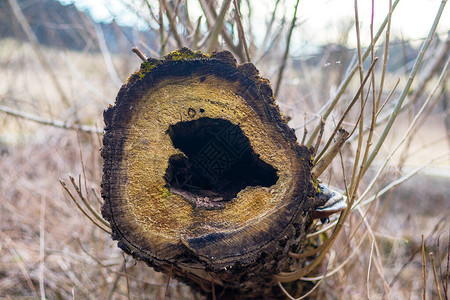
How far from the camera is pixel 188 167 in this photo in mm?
1168

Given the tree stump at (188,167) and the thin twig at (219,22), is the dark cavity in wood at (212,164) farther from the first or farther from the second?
the thin twig at (219,22)

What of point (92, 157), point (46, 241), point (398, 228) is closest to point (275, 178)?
point (92, 157)

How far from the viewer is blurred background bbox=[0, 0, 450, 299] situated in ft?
5.91

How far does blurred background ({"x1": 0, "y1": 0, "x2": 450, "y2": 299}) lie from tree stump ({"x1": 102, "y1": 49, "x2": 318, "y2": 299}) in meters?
0.37

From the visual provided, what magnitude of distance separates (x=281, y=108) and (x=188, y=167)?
4.50 feet

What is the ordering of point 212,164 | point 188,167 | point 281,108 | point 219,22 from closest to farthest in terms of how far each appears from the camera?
point 188,167
point 212,164
point 219,22
point 281,108

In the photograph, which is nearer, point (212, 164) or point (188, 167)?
point (188, 167)

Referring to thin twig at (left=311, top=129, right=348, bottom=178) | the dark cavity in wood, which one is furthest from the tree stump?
thin twig at (left=311, top=129, right=348, bottom=178)

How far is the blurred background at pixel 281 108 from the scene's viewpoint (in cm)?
180

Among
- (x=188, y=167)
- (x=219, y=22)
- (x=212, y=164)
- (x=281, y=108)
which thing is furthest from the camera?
(x=281, y=108)

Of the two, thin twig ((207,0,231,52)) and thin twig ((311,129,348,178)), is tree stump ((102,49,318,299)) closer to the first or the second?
thin twig ((311,129,348,178))

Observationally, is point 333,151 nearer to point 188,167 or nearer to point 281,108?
point 188,167

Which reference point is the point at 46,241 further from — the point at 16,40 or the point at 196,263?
the point at 16,40

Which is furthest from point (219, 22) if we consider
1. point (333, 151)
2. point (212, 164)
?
point (333, 151)
